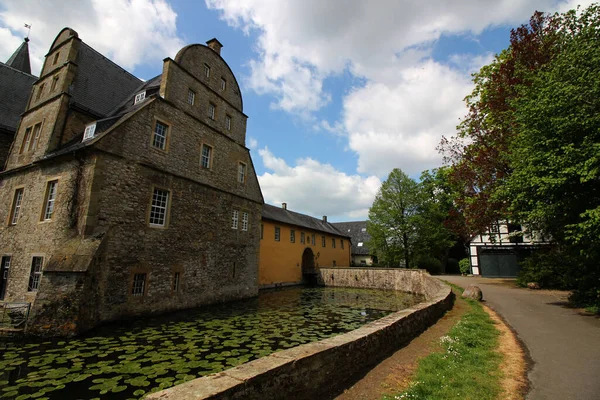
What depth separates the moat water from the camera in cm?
523

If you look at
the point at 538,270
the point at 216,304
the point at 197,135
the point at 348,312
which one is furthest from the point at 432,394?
the point at 538,270

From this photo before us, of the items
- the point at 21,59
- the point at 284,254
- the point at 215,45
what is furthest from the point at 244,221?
the point at 21,59

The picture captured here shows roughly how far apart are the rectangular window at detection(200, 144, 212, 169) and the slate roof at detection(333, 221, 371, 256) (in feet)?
107

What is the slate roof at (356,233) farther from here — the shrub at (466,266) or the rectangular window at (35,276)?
the rectangular window at (35,276)

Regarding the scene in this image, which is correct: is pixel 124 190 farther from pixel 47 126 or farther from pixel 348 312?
pixel 348 312

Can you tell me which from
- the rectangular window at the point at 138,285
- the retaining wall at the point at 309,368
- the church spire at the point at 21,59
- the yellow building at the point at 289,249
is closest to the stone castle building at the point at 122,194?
the rectangular window at the point at 138,285

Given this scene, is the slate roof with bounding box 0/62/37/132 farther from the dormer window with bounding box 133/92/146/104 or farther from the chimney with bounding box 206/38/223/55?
the chimney with bounding box 206/38/223/55

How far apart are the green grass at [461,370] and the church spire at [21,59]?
3442 centimetres

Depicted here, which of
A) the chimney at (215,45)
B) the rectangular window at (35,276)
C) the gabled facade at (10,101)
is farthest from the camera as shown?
the chimney at (215,45)

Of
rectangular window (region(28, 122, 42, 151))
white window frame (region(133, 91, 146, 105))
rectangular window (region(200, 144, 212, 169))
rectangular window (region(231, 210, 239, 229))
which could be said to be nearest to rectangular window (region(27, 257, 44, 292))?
rectangular window (region(28, 122, 42, 151))

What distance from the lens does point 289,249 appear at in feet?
89.6

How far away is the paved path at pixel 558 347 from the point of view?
426 centimetres

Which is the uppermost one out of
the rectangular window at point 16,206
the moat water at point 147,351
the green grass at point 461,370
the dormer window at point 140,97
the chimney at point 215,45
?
the chimney at point 215,45

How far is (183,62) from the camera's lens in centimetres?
1521
